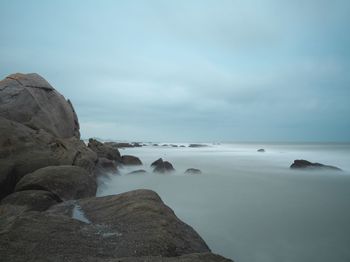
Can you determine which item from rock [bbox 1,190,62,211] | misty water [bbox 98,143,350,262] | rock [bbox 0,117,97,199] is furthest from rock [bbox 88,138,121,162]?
rock [bbox 1,190,62,211]

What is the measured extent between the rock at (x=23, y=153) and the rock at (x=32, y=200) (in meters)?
1.52

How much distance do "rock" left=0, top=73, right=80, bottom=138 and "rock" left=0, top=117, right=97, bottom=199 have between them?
123 inches

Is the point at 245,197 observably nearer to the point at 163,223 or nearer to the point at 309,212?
the point at 309,212

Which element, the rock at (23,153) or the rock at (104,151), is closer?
the rock at (23,153)

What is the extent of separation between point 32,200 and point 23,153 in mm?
2810

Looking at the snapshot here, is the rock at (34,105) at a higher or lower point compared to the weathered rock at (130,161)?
higher

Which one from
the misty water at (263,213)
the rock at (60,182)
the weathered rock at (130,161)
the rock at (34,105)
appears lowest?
the misty water at (263,213)

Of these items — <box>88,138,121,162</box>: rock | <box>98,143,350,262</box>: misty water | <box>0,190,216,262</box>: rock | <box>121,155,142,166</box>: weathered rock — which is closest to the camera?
<box>0,190,216,262</box>: rock

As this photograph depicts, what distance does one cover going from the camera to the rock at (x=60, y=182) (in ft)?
19.8

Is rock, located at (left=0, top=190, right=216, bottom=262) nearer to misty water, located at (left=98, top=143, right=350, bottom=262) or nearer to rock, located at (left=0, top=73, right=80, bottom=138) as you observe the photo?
misty water, located at (left=98, top=143, right=350, bottom=262)

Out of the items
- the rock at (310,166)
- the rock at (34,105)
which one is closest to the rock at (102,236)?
the rock at (34,105)

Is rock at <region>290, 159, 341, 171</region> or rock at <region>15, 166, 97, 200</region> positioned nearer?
rock at <region>15, 166, 97, 200</region>

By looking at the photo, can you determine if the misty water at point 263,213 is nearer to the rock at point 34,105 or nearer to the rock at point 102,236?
the rock at point 102,236

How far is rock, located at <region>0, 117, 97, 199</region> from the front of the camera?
22.2ft
